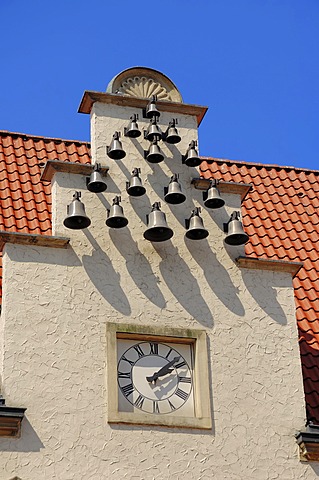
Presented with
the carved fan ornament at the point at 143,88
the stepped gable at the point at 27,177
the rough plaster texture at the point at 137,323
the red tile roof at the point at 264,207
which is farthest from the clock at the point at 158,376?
the carved fan ornament at the point at 143,88

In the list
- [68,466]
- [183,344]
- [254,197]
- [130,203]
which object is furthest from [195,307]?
[254,197]

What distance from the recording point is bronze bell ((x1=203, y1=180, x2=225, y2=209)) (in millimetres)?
14906

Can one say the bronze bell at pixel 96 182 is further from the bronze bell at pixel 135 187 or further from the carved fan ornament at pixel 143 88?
the carved fan ornament at pixel 143 88

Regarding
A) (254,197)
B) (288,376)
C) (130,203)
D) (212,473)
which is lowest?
(212,473)

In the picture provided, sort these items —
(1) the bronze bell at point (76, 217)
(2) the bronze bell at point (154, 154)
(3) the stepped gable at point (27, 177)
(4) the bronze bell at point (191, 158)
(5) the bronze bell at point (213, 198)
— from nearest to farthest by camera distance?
(1) the bronze bell at point (76, 217)
(5) the bronze bell at point (213, 198)
(2) the bronze bell at point (154, 154)
(4) the bronze bell at point (191, 158)
(3) the stepped gable at point (27, 177)

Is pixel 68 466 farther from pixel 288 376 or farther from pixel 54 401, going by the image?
pixel 288 376

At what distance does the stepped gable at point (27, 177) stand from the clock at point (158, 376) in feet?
8.88

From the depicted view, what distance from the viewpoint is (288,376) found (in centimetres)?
1423

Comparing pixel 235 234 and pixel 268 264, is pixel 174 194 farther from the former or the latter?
pixel 268 264

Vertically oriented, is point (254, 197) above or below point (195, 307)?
above

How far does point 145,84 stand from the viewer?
1587 centimetres

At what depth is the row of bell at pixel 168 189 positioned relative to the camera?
14.6 meters

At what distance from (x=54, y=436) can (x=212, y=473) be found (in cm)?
162

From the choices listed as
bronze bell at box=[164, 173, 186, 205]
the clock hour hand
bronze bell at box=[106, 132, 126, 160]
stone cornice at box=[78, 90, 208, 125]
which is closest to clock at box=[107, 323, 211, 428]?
the clock hour hand
